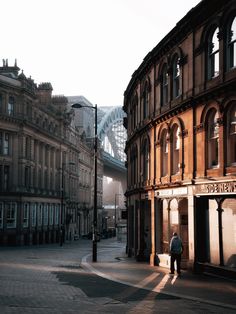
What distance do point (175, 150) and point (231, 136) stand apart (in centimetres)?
560

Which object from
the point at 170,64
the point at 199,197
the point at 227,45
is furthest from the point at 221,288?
the point at 170,64

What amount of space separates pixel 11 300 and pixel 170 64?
1537 centimetres

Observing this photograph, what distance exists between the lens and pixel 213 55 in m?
22.3

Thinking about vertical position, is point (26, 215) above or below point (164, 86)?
below

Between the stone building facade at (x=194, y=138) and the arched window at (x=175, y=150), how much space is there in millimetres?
49

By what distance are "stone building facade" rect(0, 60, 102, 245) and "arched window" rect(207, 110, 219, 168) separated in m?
44.6

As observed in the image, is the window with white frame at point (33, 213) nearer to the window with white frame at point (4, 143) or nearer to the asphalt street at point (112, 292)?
the window with white frame at point (4, 143)

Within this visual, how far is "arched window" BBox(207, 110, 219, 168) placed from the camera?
21797 millimetres

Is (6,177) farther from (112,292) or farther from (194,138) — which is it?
(112,292)

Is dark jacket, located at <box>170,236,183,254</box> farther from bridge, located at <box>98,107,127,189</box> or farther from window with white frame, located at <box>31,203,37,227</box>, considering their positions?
bridge, located at <box>98,107,127,189</box>

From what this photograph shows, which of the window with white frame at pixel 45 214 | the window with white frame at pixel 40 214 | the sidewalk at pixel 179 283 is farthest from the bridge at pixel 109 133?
the sidewalk at pixel 179 283

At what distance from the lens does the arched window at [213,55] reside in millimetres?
21906

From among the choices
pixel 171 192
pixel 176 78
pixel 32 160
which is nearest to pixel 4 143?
pixel 32 160

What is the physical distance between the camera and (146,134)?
30.9m
